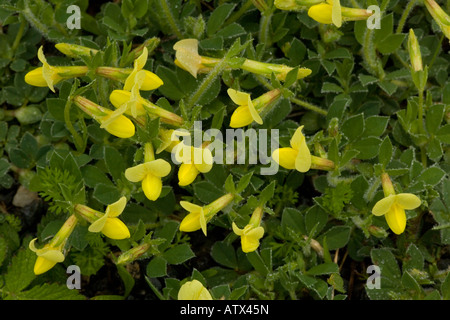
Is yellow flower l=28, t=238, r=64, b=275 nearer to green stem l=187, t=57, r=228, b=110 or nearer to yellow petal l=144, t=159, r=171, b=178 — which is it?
yellow petal l=144, t=159, r=171, b=178

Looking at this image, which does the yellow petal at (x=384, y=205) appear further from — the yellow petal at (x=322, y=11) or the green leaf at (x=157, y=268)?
the green leaf at (x=157, y=268)

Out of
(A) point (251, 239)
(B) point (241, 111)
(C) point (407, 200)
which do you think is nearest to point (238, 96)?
(B) point (241, 111)

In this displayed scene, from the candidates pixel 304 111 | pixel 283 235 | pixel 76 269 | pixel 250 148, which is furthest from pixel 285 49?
pixel 76 269

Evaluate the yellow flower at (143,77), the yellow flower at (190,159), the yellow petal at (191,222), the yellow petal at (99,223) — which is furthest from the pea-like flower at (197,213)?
the yellow flower at (143,77)

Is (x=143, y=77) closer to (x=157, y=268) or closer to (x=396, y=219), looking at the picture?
(x=157, y=268)

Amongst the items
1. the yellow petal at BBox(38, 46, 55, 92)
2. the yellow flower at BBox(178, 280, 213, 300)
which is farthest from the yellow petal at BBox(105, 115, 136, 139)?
the yellow flower at BBox(178, 280, 213, 300)

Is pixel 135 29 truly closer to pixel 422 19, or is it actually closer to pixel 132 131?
pixel 132 131
